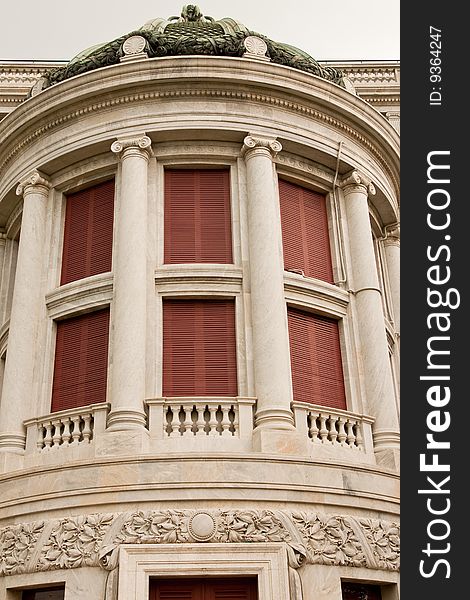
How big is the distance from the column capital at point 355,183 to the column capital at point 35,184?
780 cm

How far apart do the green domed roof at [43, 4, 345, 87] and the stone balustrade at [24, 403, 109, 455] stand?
31.0 feet

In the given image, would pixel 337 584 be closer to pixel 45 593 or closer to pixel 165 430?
pixel 165 430

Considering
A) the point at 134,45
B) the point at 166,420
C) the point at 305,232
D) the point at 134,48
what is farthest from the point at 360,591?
the point at 134,45

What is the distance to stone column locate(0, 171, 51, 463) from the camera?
1797cm

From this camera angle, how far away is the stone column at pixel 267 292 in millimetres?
16781

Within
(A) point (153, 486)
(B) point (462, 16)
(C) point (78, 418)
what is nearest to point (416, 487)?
(A) point (153, 486)

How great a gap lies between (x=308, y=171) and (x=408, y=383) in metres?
8.79

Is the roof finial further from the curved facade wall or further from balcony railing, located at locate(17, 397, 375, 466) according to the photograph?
balcony railing, located at locate(17, 397, 375, 466)

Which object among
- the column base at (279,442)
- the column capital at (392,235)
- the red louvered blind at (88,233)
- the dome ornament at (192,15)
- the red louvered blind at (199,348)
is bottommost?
the column base at (279,442)

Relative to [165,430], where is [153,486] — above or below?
below

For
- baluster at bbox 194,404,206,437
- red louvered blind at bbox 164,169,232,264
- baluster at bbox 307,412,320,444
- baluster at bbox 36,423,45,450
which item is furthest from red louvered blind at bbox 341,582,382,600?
red louvered blind at bbox 164,169,232,264

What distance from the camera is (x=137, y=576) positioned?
14.5m

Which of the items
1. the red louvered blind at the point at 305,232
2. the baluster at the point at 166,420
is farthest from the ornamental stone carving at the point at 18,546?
the red louvered blind at the point at 305,232

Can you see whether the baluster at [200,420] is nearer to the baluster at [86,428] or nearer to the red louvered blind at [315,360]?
the baluster at [86,428]
